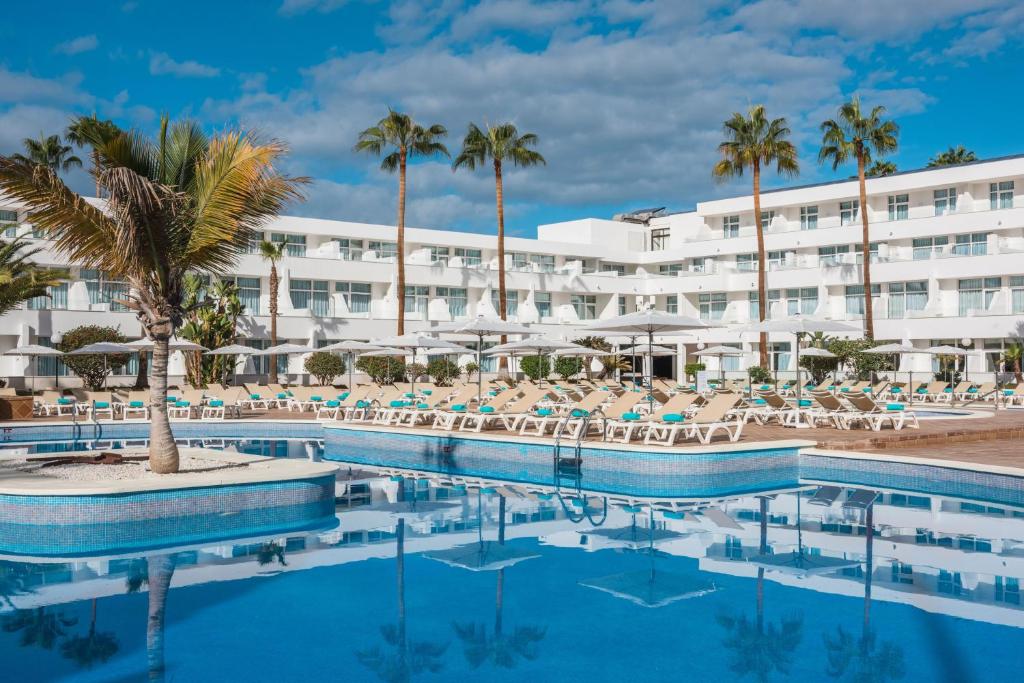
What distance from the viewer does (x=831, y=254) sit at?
44.5m

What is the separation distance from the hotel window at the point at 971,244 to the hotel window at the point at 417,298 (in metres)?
22.2

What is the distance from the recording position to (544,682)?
5.89 meters

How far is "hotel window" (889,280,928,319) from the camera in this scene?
40.3 metres

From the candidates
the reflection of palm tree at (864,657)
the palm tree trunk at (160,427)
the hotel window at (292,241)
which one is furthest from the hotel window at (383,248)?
the reflection of palm tree at (864,657)

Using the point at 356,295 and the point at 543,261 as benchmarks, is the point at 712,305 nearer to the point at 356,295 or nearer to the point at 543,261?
the point at 543,261

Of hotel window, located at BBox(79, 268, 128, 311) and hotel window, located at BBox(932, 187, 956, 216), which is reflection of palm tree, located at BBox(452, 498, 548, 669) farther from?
hotel window, located at BBox(932, 187, 956, 216)

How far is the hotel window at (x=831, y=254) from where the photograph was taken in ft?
140

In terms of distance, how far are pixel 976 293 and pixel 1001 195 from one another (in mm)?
4813

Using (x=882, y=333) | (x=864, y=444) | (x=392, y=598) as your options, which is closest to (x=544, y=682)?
(x=392, y=598)

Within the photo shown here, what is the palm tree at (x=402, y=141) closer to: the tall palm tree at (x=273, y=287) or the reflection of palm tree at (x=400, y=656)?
the tall palm tree at (x=273, y=287)

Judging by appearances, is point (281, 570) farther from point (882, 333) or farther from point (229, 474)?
point (882, 333)

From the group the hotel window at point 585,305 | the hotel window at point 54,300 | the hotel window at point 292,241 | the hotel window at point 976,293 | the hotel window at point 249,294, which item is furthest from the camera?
the hotel window at point 585,305

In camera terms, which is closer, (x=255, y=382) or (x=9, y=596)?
(x=9, y=596)

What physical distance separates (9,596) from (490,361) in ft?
126
